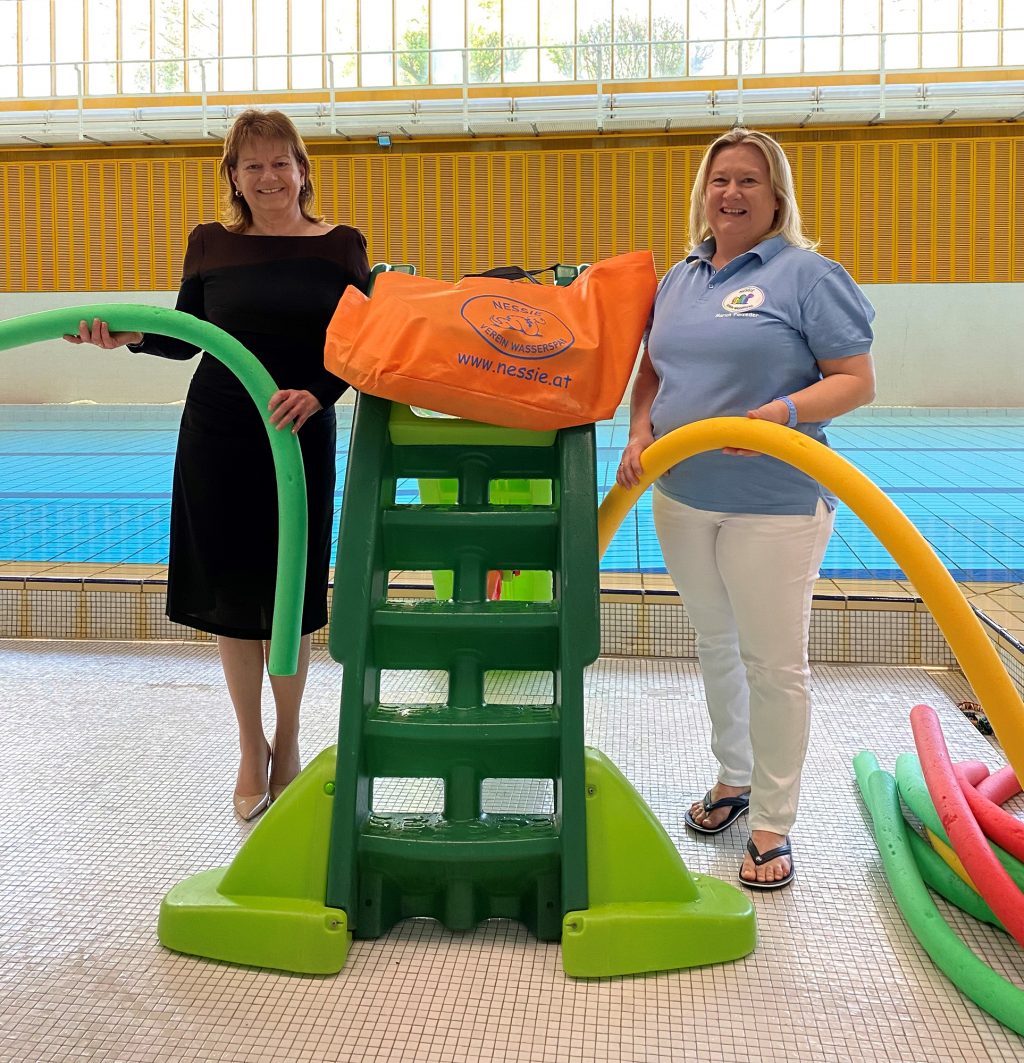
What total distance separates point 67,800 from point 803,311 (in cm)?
184

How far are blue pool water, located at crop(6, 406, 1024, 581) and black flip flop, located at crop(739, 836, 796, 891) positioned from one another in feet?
6.86

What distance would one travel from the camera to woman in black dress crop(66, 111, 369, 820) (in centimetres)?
198

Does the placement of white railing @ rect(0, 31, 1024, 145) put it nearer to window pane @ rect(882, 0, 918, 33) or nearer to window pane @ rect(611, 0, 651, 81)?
window pane @ rect(611, 0, 651, 81)

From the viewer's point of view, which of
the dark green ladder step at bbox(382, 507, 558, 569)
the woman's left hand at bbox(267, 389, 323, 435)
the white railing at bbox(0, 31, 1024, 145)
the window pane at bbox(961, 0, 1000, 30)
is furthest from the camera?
the window pane at bbox(961, 0, 1000, 30)

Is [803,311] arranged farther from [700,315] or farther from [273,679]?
[273,679]

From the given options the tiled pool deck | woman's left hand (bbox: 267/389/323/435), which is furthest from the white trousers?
the tiled pool deck

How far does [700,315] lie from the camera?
1804 mm

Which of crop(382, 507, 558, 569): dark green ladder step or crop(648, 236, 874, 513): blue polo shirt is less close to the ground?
crop(648, 236, 874, 513): blue polo shirt

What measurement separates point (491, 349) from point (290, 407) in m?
0.43

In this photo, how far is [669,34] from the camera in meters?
10.8

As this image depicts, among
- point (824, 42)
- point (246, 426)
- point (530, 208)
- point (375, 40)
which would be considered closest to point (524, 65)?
point (530, 208)

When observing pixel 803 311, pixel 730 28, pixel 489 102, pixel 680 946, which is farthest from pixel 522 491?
pixel 730 28

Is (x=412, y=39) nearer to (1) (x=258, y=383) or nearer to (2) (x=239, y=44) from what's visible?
(2) (x=239, y=44)

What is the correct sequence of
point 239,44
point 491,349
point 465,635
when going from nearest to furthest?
point 491,349
point 465,635
point 239,44
